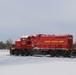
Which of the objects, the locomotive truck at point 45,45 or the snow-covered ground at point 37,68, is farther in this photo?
the locomotive truck at point 45,45

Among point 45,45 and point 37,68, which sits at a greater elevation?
point 45,45

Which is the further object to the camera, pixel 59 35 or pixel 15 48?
pixel 15 48

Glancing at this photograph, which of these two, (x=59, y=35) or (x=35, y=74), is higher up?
(x=59, y=35)

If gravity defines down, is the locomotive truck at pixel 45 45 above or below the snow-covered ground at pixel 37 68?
above

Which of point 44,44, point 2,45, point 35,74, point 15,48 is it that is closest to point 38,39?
point 44,44

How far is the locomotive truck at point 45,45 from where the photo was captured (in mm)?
35844

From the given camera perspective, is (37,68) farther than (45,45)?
No

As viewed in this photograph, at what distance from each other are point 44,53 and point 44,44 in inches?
69.8

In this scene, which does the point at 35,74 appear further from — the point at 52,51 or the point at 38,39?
the point at 38,39

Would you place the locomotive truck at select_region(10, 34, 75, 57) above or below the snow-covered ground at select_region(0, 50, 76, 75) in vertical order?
above

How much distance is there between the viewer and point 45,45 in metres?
38.0

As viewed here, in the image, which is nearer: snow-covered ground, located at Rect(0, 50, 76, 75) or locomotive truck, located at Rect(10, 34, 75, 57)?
snow-covered ground, located at Rect(0, 50, 76, 75)

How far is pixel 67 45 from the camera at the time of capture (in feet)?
118

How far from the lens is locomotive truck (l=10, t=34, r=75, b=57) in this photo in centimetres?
3584
